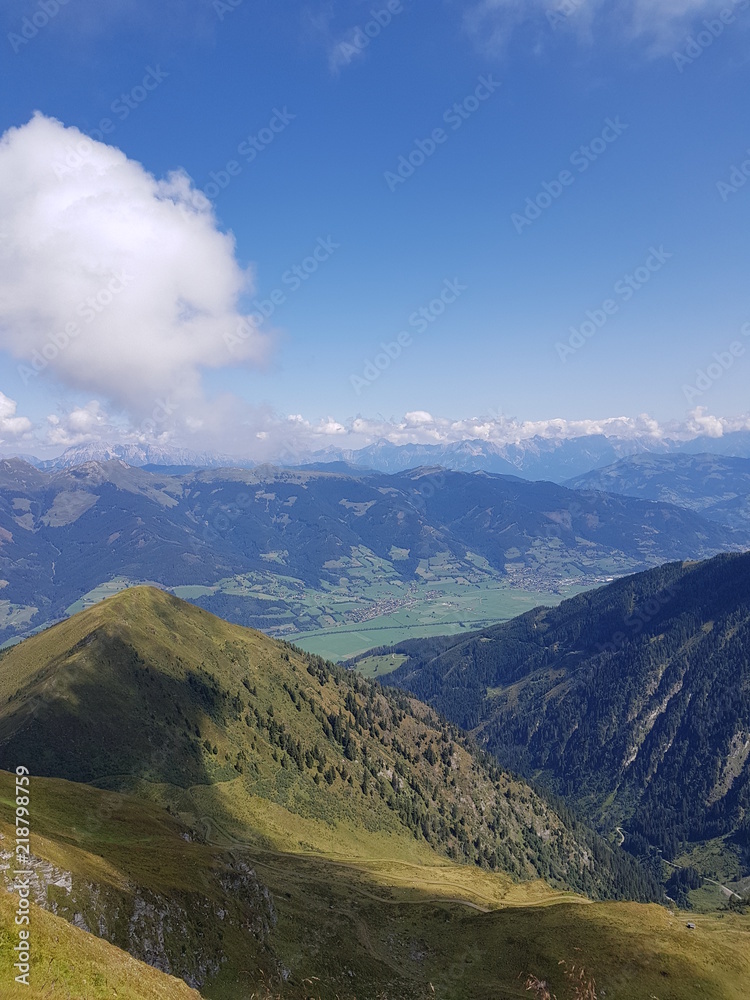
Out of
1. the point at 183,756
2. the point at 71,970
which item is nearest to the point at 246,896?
the point at 71,970

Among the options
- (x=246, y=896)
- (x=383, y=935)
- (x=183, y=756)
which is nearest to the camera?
(x=246, y=896)

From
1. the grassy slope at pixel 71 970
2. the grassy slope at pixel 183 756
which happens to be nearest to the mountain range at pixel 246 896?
the grassy slope at pixel 71 970

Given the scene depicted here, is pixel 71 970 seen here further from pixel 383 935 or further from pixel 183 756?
pixel 183 756

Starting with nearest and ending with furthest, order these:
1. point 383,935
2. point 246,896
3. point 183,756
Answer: point 246,896
point 383,935
point 183,756

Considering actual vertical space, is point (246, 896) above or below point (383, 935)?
above

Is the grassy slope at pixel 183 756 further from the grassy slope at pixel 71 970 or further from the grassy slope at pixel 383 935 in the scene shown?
the grassy slope at pixel 71 970

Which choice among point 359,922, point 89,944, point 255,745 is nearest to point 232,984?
point 89,944

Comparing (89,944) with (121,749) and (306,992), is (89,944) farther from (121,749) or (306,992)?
(121,749)

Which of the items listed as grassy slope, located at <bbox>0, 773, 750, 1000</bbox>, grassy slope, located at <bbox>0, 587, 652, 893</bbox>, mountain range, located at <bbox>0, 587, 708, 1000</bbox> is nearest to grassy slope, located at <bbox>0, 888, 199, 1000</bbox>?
mountain range, located at <bbox>0, 587, 708, 1000</bbox>
